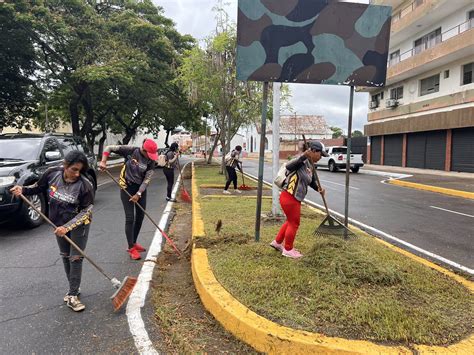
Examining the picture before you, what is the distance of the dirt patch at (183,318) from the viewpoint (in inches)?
115

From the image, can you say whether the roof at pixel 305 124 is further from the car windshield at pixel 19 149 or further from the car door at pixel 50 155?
the car windshield at pixel 19 149

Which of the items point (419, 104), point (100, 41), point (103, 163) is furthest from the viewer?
point (419, 104)

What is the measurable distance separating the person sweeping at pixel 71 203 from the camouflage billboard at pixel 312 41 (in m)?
2.50


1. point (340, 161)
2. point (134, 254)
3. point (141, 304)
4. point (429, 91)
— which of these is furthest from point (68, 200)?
point (429, 91)

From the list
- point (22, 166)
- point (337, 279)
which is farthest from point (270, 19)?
point (22, 166)

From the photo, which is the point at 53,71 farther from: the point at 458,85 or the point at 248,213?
the point at 458,85

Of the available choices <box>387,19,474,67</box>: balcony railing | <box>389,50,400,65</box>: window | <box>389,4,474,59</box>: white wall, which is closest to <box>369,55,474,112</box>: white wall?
<box>387,19,474,67</box>: balcony railing

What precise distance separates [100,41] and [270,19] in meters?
15.5

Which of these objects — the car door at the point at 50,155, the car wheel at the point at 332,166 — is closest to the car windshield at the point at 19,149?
the car door at the point at 50,155

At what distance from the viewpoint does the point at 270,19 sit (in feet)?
16.4

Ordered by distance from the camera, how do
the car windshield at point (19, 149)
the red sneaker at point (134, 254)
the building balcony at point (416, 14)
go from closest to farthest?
the red sneaker at point (134, 254) → the car windshield at point (19, 149) → the building balcony at point (416, 14)

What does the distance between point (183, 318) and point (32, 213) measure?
472cm

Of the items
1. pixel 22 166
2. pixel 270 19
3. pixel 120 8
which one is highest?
pixel 120 8

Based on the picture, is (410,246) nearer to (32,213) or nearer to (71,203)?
(71,203)
